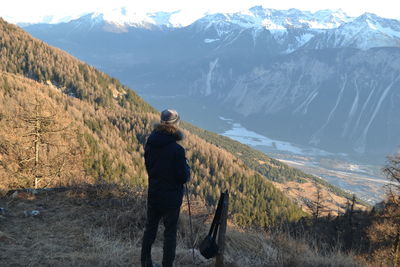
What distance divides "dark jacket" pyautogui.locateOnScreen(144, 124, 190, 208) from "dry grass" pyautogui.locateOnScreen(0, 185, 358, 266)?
2.03 meters

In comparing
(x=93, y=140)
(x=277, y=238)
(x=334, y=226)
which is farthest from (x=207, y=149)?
(x=277, y=238)

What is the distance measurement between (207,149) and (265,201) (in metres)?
33.5

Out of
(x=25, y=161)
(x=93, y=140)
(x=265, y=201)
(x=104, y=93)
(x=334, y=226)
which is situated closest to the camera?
(x=25, y=161)

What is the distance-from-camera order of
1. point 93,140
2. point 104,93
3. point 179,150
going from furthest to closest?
point 104,93, point 93,140, point 179,150

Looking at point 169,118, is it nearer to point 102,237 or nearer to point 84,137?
point 102,237

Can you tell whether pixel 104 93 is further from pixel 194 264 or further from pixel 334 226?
pixel 194 264

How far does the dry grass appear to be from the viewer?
7.45 m

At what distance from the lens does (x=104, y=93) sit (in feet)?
529

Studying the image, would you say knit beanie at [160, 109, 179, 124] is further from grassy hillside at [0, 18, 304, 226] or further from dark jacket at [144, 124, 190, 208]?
grassy hillside at [0, 18, 304, 226]

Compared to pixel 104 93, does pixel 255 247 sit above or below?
below

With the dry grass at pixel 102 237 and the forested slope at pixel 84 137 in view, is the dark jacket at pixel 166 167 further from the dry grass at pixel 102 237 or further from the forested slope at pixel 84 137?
the forested slope at pixel 84 137

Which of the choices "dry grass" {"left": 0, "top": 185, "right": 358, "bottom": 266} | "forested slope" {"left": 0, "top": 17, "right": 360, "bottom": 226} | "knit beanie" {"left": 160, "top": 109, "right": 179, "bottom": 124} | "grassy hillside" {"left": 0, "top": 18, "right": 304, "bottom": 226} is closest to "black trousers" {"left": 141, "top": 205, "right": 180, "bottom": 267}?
"dry grass" {"left": 0, "top": 185, "right": 358, "bottom": 266}

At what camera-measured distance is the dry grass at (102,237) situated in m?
7.45

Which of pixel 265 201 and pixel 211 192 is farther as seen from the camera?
pixel 265 201
